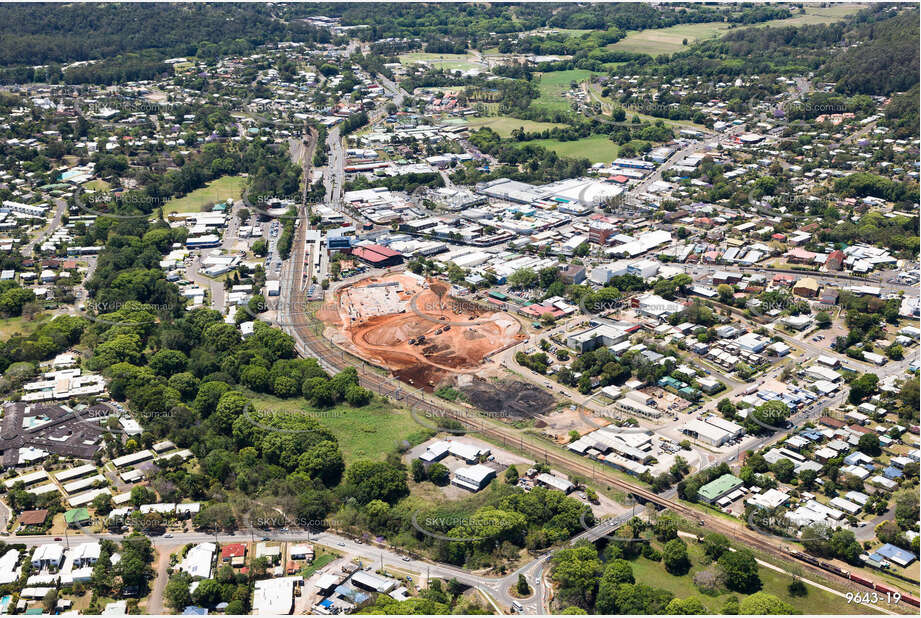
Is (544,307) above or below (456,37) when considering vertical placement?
below

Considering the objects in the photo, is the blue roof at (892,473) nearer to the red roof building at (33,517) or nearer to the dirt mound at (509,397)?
the dirt mound at (509,397)

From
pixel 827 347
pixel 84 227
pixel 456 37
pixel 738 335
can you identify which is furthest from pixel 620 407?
pixel 456 37

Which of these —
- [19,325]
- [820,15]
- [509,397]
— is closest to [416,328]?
[509,397]

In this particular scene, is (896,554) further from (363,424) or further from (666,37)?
(666,37)

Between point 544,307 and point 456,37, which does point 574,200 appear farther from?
point 456,37

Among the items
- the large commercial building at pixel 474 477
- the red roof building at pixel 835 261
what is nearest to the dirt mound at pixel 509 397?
the large commercial building at pixel 474 477

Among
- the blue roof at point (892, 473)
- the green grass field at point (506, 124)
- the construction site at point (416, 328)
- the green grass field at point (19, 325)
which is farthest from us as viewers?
the green grass field at point (506, 124)
